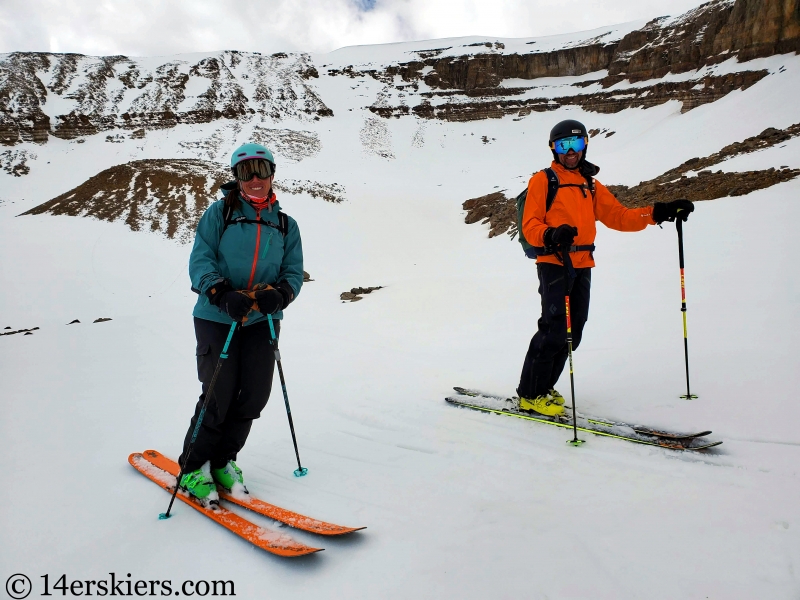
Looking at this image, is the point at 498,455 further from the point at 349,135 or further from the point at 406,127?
the point at 406,127

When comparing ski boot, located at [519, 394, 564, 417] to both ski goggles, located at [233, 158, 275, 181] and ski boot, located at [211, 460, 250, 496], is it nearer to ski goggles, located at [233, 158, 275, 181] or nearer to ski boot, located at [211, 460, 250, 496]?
ski boot, located at [211, 460, 250, 496]

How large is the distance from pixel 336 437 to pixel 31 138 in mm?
67302

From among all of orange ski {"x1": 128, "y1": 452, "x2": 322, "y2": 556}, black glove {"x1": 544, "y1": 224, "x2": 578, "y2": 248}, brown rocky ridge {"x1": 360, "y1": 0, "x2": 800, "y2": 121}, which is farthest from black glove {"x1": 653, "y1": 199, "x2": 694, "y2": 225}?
brown rocky ridge {"x1": 360, "y1": 0, "x2": 800, "y2": 121}

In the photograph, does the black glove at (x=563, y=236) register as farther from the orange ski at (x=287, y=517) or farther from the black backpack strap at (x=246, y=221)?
the orange ski at (x=287, y=517)

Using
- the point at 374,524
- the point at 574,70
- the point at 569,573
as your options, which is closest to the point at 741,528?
the point at 569,573

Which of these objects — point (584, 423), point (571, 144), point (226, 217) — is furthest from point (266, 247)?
point (584, 423)

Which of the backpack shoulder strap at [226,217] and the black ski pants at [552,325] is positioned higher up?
the backpack shoulder strap at [226,217]

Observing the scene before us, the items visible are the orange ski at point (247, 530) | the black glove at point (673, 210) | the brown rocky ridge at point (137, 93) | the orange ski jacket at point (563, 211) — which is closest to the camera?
Answer: the orange ski at point (247, 530)

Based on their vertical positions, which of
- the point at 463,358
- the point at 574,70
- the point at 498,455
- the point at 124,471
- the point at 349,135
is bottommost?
the point at 124,471

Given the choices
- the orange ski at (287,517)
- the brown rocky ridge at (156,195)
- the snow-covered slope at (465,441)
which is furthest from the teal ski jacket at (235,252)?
the brown rocky ridge at (156,195)

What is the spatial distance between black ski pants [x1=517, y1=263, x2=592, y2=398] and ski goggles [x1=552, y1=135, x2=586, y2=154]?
3.28 feet

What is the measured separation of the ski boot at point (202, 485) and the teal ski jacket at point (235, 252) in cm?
105

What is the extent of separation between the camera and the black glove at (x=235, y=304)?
2803 millimetres

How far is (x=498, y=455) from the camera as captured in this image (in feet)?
11.6
